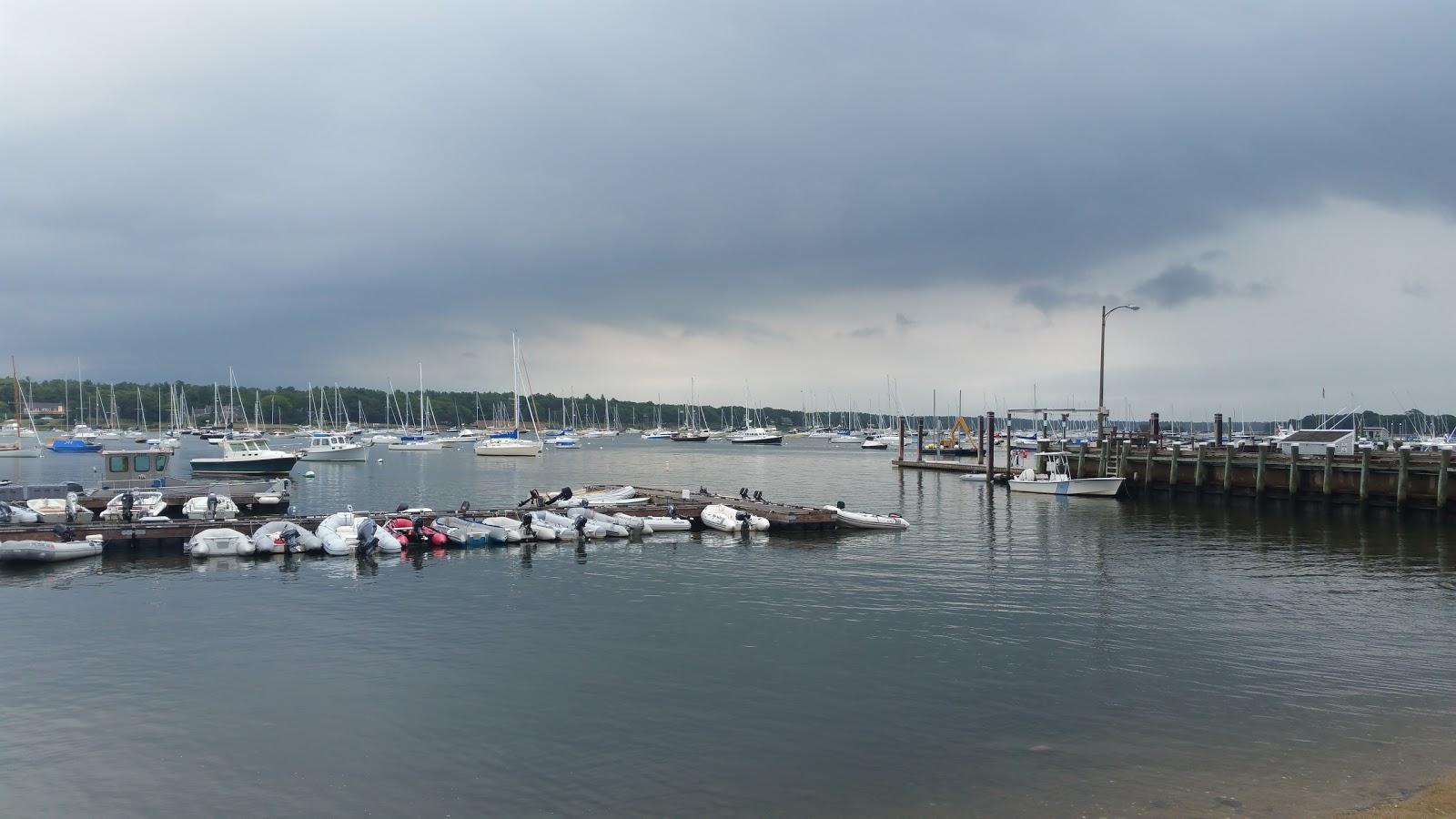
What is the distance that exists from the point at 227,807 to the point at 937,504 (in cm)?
5326

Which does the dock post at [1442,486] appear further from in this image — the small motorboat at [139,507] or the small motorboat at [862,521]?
the small motorboat at [139,507]

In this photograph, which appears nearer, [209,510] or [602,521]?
[209,510]

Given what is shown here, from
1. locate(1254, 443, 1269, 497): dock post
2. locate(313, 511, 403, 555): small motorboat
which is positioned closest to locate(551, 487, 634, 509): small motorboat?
locate(313, 511, 403, 555): small motorboat

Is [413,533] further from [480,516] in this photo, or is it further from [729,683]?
[729,683]

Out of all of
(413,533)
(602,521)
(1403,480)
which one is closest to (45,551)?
(413,533)

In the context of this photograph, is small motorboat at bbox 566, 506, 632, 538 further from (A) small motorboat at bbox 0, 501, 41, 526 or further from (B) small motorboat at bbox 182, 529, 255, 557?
(A) small motorboat at bbox 0, 501, 41, 526

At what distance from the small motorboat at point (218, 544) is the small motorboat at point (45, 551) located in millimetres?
3481

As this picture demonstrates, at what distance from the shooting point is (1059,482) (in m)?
64.9

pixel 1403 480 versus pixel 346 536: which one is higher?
pixel 1403 480

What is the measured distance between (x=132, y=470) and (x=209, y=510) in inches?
484

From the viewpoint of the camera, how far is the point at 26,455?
415 feet

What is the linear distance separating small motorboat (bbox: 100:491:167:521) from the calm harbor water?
12.7ft

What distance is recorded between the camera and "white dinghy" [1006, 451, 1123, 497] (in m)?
62.5

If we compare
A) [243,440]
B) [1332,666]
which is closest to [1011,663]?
[1332,666]
